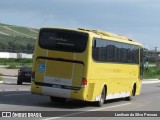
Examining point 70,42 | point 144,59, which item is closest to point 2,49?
point 144,59

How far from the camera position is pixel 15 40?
173 meters

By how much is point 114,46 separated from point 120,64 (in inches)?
68.8

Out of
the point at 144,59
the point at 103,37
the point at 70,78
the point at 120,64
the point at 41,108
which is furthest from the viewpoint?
the point at 144,59

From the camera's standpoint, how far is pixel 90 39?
2014cm

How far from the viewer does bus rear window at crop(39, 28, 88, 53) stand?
2014 centimetres

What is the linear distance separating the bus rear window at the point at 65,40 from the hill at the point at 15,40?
126 metres

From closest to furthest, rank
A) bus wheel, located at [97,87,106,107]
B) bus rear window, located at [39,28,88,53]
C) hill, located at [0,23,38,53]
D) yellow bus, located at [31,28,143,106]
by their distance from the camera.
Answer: yellow bus, located at [31,28,143,106], bus rear window, located at [39,28,88,53], bus wheel, located at [97,87,106,107], hill, located at [0,23,38,53]

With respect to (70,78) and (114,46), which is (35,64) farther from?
(114,46)

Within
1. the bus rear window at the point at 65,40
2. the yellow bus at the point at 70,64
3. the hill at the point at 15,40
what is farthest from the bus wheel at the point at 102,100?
the hill at the point at 15,40

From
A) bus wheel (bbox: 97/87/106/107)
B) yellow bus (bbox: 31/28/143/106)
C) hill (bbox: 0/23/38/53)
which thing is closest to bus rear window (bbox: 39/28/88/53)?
yellow bus (bbox: 31/28/143/106)

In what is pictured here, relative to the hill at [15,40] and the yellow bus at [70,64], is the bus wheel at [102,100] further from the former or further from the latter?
the hill at [15,40]

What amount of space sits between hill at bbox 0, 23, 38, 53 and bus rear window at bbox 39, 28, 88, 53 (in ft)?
412

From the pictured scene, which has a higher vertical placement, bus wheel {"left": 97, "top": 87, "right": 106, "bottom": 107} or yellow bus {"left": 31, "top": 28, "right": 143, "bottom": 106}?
yellow bus {"left": 31, "top": 28, "right": 143, "bottom": 106}

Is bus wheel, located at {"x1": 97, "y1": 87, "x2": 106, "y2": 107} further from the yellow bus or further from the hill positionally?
the hill
